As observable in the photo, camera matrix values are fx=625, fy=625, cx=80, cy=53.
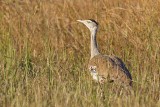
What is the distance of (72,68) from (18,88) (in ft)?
4.30

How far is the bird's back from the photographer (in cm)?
550

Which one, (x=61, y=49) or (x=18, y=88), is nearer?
A: (x=18, y=88)

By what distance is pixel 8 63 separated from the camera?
600cm

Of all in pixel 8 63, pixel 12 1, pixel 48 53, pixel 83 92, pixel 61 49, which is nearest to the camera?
pixel 83 92

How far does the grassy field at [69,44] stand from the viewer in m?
5.35

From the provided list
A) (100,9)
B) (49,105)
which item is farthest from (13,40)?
(49,105)

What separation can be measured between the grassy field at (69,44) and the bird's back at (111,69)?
0.37 feet

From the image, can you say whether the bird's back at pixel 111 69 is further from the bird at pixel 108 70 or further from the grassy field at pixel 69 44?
the grassy field at pixel 69 44

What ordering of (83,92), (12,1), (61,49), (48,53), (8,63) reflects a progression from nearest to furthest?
1. (83,92)
2. (8,63)
3. (48,53)
4. (61,49)
5. (12,1)

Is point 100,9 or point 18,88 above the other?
point 100,9

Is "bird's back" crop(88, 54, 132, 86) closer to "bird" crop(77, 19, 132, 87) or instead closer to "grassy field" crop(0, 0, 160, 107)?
"bird" crop(77, 19, 132, 87)

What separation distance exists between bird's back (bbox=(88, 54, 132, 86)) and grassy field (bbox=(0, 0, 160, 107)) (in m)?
0.11

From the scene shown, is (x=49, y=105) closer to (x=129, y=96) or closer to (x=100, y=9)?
(x=129, y=96)

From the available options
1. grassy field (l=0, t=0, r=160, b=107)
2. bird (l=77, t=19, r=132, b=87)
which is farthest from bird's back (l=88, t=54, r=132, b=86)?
grassy field (l=0, t=0, r=160, b=107)
